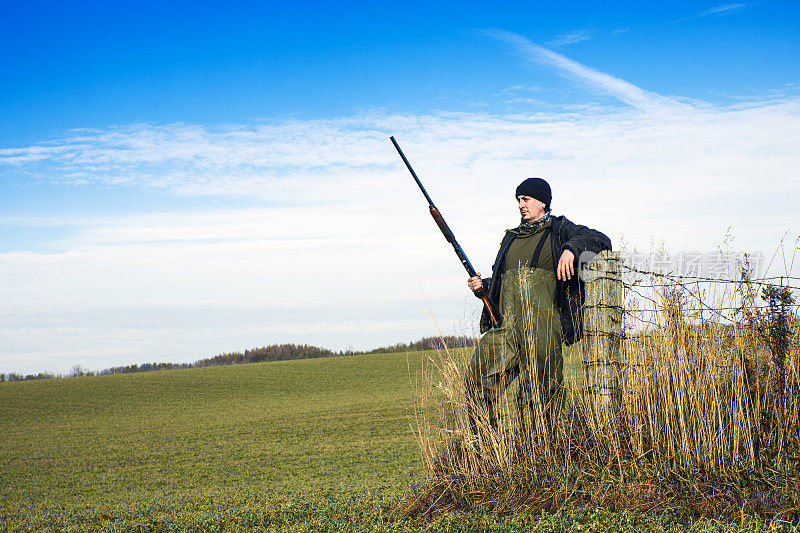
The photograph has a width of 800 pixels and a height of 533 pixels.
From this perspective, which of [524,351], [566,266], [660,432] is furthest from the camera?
[524,351]

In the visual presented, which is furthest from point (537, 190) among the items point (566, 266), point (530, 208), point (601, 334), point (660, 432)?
point (660, 432)

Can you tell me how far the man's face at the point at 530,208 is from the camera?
533cm

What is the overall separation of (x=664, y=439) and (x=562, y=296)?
4.19ft

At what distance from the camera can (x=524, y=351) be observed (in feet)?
16.4

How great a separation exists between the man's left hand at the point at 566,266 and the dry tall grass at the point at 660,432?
0.58 m

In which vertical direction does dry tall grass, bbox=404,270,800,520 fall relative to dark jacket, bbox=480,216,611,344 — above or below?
below

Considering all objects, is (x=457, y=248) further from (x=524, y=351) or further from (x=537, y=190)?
(x=524, y=351)

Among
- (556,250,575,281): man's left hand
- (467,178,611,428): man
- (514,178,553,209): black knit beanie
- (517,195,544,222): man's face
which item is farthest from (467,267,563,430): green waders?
(514,178,553,209): black knit beanie

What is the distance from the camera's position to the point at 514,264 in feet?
17.4

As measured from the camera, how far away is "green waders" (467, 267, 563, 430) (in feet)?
16.4

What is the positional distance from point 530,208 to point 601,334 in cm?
116

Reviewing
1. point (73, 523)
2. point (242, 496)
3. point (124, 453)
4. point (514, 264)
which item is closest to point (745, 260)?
point (514, 264)

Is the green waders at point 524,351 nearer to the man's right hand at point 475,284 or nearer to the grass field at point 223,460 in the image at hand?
the man's right hand at point 475,284

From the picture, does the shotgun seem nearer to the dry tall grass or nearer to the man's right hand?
the man's right hand
